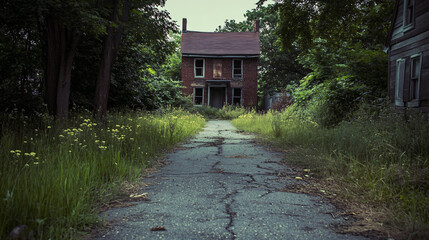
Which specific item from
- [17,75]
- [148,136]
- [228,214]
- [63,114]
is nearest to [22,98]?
[17,75]

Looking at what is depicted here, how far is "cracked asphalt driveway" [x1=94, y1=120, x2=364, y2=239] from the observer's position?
8.56 feet

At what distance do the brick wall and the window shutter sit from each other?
19.2 meters

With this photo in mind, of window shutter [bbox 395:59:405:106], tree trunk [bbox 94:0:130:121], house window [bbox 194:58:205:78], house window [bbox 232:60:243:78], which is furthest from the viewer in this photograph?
house window [bbox 194:58:205:78]

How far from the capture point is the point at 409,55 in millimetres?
9688

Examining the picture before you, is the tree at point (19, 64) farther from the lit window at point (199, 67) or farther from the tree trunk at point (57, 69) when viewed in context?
the lit window at point (199, 67)

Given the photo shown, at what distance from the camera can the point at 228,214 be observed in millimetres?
3064

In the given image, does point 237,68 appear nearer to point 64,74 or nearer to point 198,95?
point 198,95

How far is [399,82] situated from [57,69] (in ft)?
33.9

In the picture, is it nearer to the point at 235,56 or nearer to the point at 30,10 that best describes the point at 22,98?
the point at 30,10

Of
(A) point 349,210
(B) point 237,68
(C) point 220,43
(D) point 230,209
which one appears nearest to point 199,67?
(C) point 220,43

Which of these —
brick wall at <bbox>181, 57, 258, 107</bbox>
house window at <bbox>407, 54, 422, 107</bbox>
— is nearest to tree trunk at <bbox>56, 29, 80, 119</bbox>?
house window at <bbox>407, 54, 422, 107</bbox>

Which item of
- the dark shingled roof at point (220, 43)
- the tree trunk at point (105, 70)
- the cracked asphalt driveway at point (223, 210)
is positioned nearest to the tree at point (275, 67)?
the dark shingled roof at point (220, 43)

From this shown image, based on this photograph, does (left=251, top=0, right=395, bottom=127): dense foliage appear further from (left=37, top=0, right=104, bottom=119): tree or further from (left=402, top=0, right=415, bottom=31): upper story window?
(left=37, top=0, right=104, bottom=119): tree

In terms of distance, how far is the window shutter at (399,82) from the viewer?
9.95 m
